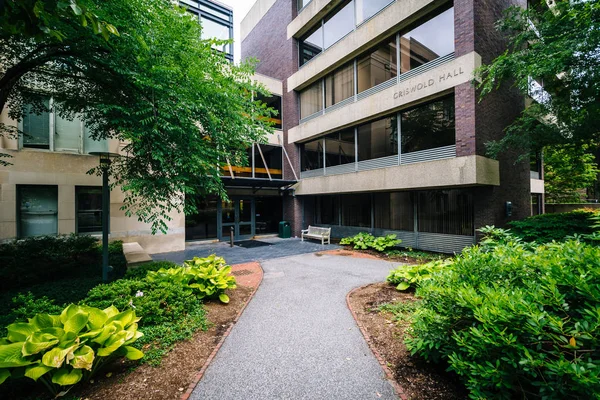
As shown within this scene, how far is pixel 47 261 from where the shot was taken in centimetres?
778

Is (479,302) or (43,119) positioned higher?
(43,119)

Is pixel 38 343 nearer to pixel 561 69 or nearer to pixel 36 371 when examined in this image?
pixel 36 371

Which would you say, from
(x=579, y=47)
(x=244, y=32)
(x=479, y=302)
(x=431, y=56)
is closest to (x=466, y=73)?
(x=431, y=56)

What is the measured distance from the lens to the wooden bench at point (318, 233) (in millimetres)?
14973

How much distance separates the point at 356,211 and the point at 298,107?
8567 millimetres

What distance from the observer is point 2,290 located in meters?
6.98

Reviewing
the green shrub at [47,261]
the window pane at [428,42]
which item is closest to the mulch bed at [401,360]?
the green shrub at [47,261]

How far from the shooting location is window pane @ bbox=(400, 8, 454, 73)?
→ 1032 cm

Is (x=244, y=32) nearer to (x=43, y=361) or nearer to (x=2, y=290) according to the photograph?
(x=2, y=290)

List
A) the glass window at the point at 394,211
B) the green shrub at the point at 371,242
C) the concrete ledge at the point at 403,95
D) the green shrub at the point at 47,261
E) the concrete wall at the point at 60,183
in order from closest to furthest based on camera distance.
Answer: the green shrub at the point at 47,261, the concrete wall at the point at 60,183, the concrete ledge at the point at 403,95, the green shrub at the point at 371,242, the glass window at the point at 394,211

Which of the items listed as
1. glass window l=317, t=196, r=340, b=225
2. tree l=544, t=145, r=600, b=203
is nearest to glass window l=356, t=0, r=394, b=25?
glass window l=317, t=196, r=340, b=225

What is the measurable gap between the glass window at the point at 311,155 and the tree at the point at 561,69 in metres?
8.97

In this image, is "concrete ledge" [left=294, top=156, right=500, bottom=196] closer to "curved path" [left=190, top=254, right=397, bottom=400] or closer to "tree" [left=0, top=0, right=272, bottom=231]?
"curved path" [left=190, top=254, right=397, bottom=400]

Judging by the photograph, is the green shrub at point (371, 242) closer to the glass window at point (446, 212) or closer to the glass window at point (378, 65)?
the glass window at point (446, 212)
